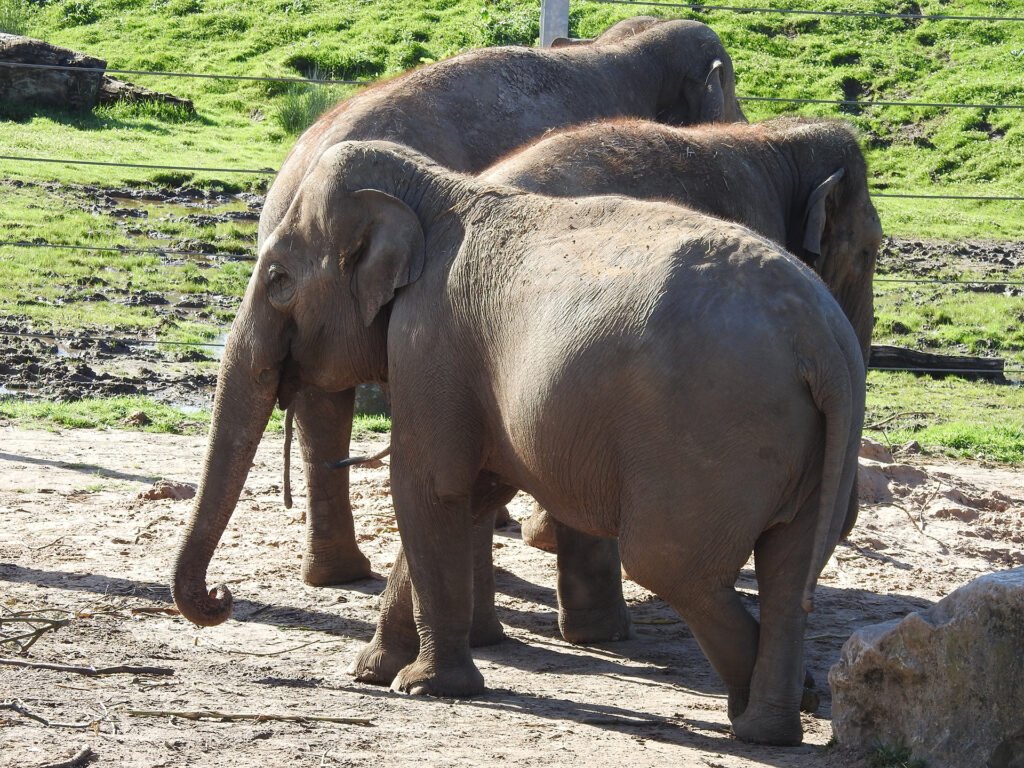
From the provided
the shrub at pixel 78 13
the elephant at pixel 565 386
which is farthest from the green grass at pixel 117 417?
the shrub at pixel 78 13

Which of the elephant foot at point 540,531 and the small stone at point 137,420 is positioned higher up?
the elephant foot at point 540,531

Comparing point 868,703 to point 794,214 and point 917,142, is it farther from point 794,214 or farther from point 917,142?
point 917,142

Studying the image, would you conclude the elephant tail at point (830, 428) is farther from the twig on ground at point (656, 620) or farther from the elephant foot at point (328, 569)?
the elephant foot at point (328, 569)

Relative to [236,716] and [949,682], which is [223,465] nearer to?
[236,716]

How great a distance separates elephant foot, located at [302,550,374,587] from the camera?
6078 mm

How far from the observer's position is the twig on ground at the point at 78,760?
3332 mm

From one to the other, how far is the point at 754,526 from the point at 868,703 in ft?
1.82

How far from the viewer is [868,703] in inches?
151

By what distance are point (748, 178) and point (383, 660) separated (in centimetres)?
226

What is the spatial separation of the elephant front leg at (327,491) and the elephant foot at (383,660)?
4.01 feet

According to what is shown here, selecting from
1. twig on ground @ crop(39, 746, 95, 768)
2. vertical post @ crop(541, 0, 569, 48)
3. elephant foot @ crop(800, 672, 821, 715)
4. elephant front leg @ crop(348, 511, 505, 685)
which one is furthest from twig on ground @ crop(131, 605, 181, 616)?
vertical post @ crop(541, 0, 569, 48)

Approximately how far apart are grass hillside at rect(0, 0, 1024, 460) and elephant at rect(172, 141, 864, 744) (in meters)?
4.99

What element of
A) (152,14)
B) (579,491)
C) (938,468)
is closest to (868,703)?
(579,491)

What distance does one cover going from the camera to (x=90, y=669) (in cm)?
431
